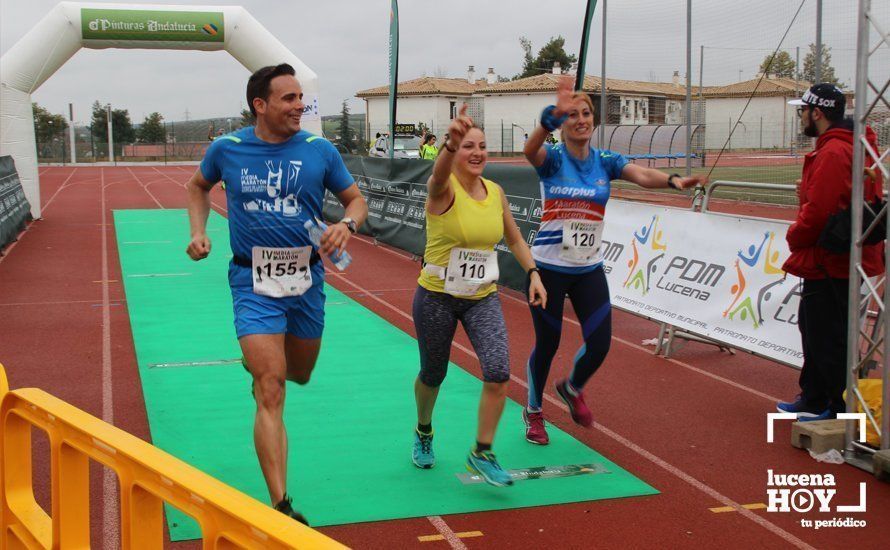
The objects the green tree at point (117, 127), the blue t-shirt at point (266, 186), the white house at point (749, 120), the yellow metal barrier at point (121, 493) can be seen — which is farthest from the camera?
the green tree at point (117, 127)

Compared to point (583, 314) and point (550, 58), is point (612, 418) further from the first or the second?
point (550, 58)

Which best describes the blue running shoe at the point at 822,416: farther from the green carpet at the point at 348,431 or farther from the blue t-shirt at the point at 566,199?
the blue t-shirt at the point at 566,199

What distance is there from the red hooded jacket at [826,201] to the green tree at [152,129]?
82981mm

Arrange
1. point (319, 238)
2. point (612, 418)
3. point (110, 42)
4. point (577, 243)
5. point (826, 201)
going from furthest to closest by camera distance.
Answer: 1. point (110, 42)
2. point (612, 418)
3. point (826, 201)
4. point (577, 243)
5. point (319, 238)

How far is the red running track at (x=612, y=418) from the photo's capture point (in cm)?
459

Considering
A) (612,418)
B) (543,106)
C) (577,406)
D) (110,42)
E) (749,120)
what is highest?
(543,106)

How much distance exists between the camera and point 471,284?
504 cm

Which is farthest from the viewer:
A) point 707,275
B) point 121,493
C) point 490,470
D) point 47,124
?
point 47,124

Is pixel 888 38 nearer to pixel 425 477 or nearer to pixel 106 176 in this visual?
pixel 425 477

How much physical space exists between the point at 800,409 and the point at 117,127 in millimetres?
79735

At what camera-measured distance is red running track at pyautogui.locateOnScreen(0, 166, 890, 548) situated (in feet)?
15.1

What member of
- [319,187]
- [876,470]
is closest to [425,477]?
[319,187]

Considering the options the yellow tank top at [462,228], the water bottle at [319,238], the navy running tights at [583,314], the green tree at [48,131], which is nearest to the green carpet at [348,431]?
the navy running tights at [583,314]

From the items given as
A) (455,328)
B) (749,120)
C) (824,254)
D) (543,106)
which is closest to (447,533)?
(455,328)
